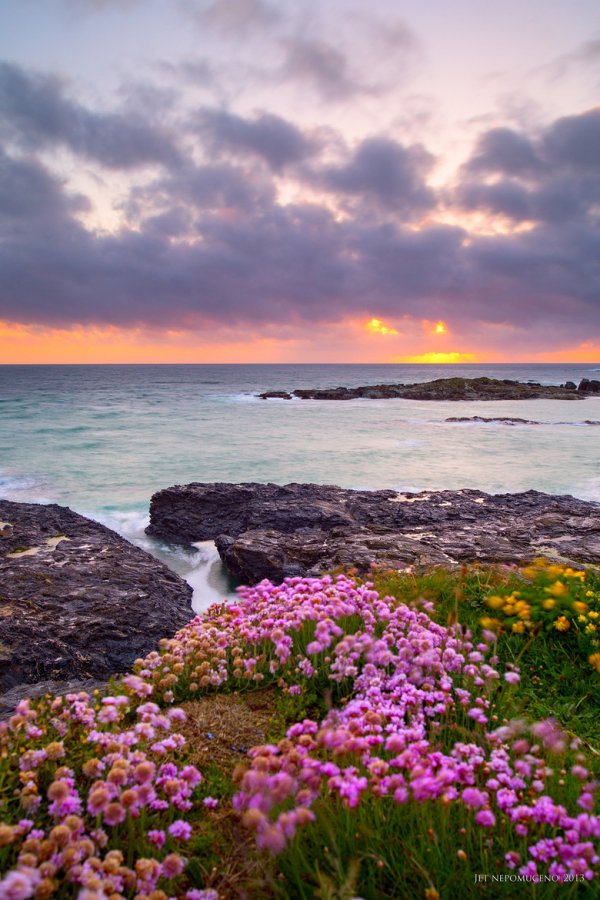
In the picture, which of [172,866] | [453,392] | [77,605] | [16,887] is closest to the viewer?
[16,887]

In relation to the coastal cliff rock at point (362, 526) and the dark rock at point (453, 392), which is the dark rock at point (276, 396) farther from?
the coastal cliff rock at point (362, 526)

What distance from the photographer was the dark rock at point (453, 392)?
7194 centimetres

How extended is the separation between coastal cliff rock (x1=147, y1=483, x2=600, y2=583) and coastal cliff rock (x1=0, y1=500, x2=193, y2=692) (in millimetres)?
2016

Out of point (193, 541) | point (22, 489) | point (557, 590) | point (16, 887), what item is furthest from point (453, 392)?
point (16, 887)

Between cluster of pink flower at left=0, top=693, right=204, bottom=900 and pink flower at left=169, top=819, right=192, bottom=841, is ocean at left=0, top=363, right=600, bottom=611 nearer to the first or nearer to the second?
cluster of pink flower at left=0, top=693, right=204, bottom=900

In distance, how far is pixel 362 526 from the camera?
10781 mm

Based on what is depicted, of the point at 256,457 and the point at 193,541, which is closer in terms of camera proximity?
the point at 193,541

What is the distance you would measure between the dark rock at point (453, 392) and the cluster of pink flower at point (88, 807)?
2798 inches

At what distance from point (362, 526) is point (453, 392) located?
66583 mm

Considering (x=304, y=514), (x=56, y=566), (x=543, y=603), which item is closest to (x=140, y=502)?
(x=304, y=514)

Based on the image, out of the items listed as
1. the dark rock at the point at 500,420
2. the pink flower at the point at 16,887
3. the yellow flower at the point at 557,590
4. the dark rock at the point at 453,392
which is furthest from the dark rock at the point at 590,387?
the pink flower at the point at 16,887

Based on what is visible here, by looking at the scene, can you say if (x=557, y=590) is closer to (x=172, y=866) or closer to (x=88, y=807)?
(x=172, y=866)

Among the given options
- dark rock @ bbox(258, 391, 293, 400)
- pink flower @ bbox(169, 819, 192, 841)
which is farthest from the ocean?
dark rock @ bbox(258, 391, 293, 400)

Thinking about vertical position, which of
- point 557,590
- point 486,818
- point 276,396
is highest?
point 276,396
